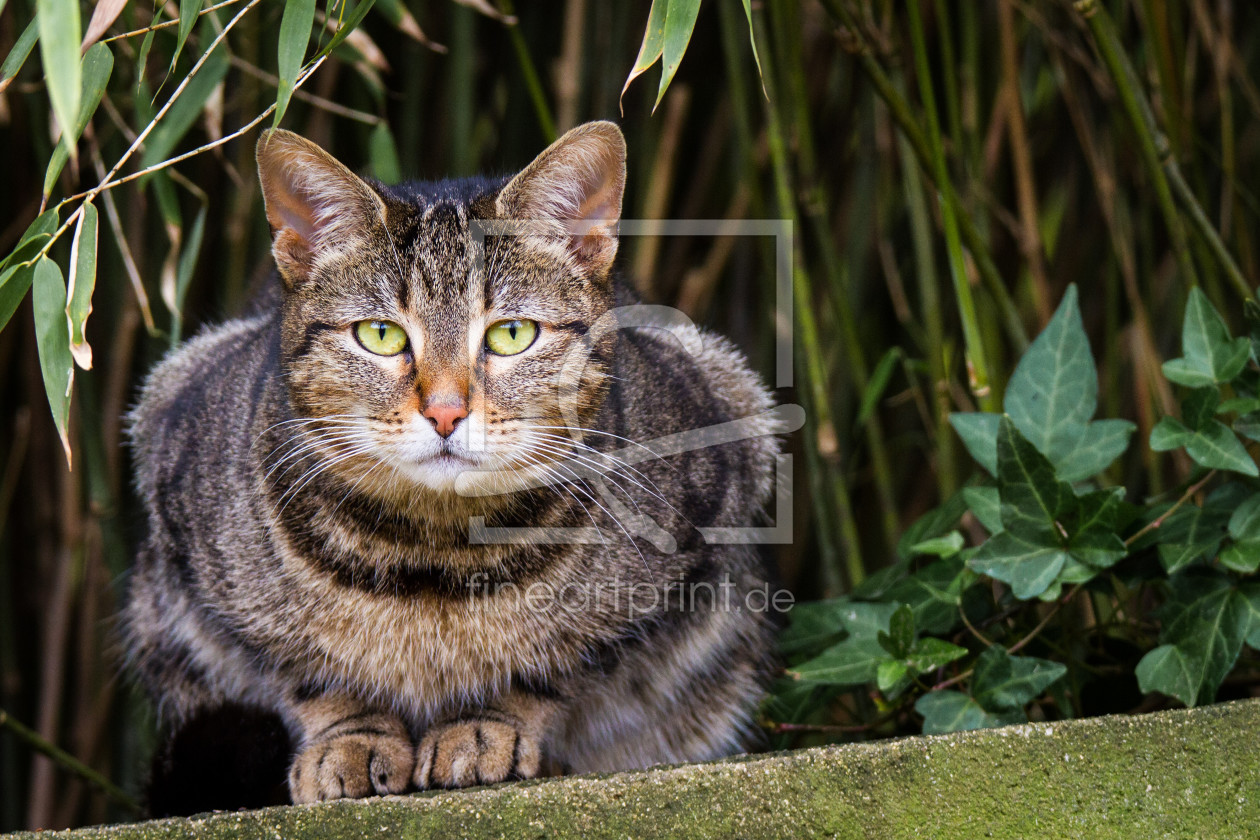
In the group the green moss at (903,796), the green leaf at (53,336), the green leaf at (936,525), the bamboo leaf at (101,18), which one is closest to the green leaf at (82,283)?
the green leaf at (53,336)

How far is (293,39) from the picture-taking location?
0.93 meters

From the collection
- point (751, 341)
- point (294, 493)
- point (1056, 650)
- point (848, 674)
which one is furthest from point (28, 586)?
point (1056, 650)

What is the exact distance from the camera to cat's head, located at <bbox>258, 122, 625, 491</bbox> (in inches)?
45.1

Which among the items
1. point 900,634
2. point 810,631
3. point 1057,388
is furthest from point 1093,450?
point 810,631

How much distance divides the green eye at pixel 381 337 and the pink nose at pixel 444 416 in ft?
0.37

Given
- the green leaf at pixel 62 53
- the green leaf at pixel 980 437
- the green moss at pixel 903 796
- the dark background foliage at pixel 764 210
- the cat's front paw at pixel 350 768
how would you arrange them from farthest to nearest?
the dark background foliage at pixel 764 210 < the green leaf at pixel 980 437 < the cat's front paw at pixel 350 768 < the green moss at pixel 903 796 < the green leaf at pixel 62 53

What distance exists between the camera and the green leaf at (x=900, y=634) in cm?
116

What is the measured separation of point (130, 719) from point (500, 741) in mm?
1141

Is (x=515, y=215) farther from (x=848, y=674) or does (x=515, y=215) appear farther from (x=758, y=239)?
(x=758, y=239)

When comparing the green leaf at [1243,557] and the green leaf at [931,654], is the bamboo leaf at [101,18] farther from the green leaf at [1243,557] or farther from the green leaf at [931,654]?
the green leaf at [1243,557]

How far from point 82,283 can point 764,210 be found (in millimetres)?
1109

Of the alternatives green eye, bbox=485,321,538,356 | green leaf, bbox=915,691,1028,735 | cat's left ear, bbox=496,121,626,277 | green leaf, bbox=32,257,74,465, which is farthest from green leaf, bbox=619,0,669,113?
green leaf, bbox=915,691,1028,735

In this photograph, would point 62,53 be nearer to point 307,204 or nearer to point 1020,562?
point 307,204

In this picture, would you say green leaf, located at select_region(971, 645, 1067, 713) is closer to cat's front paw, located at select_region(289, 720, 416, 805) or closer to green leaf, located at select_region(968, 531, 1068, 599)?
green leaf, located at select_region(968, 531, 1068, 599)
